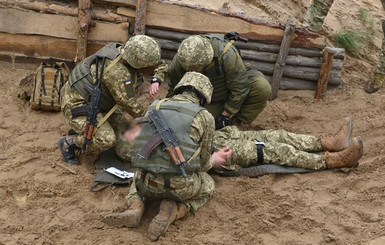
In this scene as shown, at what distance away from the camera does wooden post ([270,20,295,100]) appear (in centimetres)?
710

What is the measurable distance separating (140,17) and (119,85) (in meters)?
1.87

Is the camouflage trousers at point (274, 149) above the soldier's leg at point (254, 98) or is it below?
below

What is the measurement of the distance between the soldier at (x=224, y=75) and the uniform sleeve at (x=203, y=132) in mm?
1210

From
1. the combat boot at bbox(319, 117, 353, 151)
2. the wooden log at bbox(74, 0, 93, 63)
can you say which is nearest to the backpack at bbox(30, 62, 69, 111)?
the wooden log at bbox(74, 0, 93, 63)

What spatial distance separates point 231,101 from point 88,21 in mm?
2417

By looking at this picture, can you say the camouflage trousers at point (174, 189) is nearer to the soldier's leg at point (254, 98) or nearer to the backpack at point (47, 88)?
the soldier's leg at point (254, 98)

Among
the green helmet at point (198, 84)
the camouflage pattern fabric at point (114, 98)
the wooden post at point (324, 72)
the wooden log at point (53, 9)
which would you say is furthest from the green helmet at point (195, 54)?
the wooden post at point (324, 72)

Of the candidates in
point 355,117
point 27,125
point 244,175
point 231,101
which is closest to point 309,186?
point 244,175

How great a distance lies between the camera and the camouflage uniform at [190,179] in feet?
14.7

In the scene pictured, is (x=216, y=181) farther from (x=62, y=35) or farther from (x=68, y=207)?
(x=62, y=35)

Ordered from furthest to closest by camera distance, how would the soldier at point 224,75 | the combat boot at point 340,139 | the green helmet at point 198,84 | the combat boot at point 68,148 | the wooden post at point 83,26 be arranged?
the wooden post at point 83,26 → the combat boot at point 68,148 → the combat boot at point 340,139 → the soldier at point 224,75 → the green helmet at point 198,84

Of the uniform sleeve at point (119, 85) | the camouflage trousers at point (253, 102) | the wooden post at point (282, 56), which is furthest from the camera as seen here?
the wooden post at point (282, 56)

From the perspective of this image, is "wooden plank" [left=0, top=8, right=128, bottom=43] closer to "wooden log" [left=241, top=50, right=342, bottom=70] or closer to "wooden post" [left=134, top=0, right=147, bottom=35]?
"wooden post" [left=134, top=0, right=147, bottom=35]

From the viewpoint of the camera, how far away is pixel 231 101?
6.19 metres
